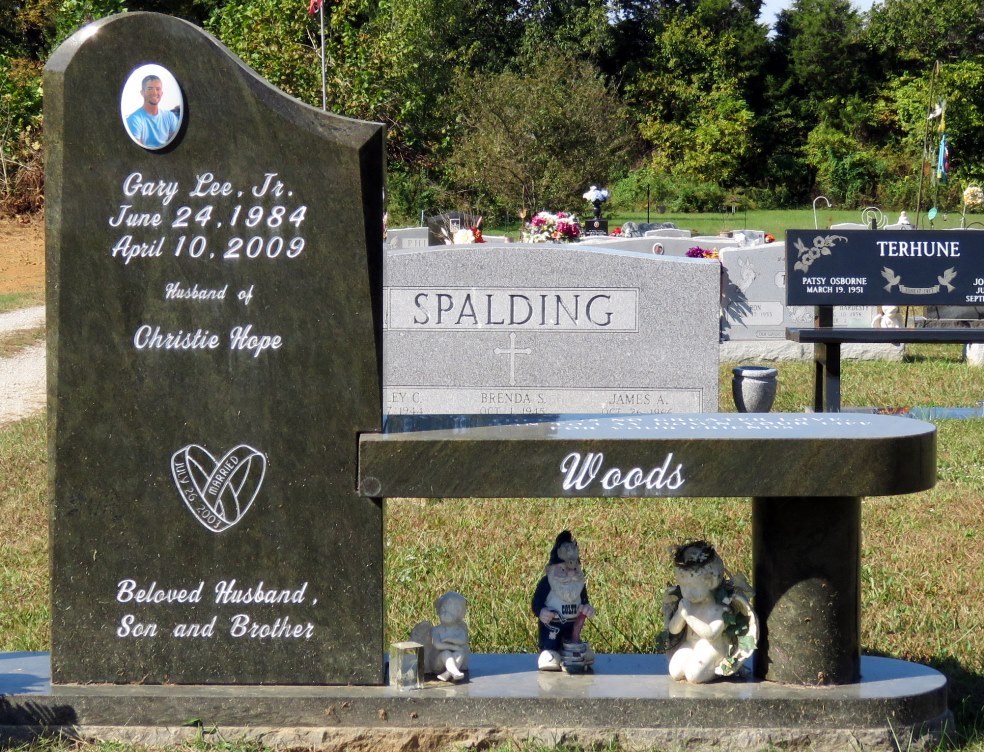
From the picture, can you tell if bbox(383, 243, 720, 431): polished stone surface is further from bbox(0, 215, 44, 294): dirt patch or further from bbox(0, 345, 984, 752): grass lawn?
bbox(0, 215, 44, 294): dirt patch

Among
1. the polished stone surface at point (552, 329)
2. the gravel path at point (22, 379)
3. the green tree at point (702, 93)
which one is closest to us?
the polished stone surface at point (552, 329)

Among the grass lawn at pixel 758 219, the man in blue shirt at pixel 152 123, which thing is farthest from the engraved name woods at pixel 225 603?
the grass lawn at pixel 758 219

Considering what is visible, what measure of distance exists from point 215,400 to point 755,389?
6613 millimetres

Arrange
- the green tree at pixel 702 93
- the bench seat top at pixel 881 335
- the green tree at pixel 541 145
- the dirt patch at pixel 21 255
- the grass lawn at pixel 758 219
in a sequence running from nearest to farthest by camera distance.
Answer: the bench seat top at pixel 881 335 < the dirt patch at pixel 21 255 < the green tree at pixel 541 145 < the grass lawn at pixel 758 219 < the green tree at pixel 702 93

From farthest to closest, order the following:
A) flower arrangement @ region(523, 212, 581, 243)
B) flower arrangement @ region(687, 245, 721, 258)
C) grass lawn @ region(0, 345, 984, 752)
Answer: flower arrangement @ region(687, 245, 721, 258) → flower arrangement @ region(523, 212, 581, 243) → grass lawn @ region(0, 345, 984, 752)

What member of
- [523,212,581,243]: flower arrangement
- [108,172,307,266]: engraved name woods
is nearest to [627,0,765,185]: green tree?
[523,212,581,243]: flower arrangement

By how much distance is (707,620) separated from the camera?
12.9ft

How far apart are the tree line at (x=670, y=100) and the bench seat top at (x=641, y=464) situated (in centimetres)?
2351

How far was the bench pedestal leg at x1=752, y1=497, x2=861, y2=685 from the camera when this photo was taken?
12.6 feet

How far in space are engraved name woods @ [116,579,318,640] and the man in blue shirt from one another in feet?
4.48

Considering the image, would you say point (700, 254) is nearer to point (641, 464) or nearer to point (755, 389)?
point (755, 389)

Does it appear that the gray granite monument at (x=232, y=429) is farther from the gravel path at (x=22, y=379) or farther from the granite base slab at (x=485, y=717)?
the gravel path at (x=22, y=379)

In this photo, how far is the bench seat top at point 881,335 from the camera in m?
9.59

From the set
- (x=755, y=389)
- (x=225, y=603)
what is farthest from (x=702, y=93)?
(x=225, y=603)
